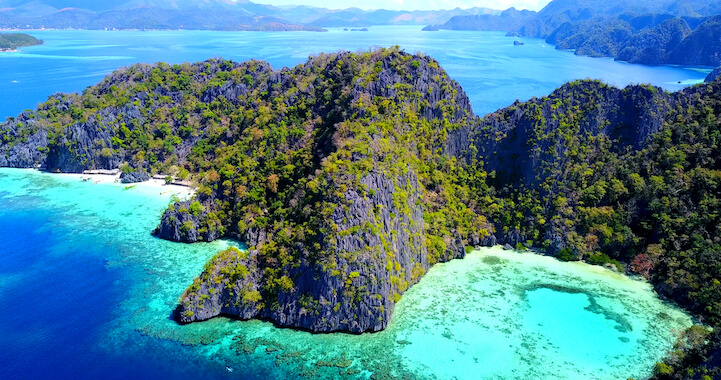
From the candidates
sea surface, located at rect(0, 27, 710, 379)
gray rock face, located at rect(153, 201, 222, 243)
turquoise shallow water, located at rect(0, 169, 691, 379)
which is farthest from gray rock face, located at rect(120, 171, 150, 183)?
gray rock face, located at rect(153, 201, 222, 243)

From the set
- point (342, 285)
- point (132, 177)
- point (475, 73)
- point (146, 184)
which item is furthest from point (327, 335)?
point (475, 73)

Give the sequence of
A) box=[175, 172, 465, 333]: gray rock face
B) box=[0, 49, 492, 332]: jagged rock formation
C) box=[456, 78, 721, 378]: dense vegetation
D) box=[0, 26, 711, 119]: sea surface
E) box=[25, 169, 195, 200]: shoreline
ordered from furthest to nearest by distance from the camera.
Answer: box=[0, 26, 711, 119]: sea surface, box=[25, 169, 195, 200]: shoreline, box=[456, 78, 721, 378]: dense vegetation, box=[0, 49, 492, 332]: jagged rock formation, box=[175, 172, 465, 333]: gray rock face

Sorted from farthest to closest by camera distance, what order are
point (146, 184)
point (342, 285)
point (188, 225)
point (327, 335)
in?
point (146, 184) < point (188, 225) < point (342, 285) < point (327, 335)

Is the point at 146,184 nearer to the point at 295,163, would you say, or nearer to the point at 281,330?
the point at 295,163

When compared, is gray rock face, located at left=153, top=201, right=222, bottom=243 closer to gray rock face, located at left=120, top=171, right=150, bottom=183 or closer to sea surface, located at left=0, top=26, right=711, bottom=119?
gray rock face, located at left=120, top=171, right=150, bottom=183

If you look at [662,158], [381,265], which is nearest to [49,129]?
[381,265]

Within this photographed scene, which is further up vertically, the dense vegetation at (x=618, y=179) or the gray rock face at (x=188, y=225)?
the dense vegetation at (x=618, y=179)

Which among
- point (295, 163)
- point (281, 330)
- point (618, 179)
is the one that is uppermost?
point (295, 163)

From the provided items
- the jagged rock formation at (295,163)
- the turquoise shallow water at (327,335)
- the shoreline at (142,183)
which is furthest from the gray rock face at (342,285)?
the shoreline at (142,183)

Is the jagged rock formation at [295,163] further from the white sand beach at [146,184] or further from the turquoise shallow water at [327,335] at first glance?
the turquoise shallow water at [327,335]
